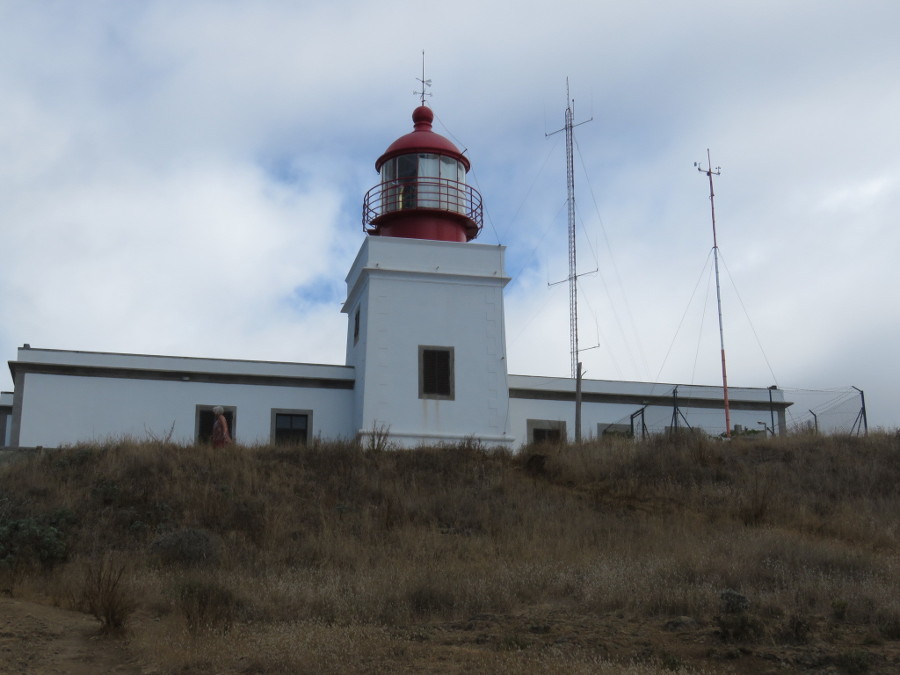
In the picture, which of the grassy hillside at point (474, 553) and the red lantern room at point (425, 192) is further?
the red lantern room at point (425, 192)

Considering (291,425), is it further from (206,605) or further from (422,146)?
(206,605)

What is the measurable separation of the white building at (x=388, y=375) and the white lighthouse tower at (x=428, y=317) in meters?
0.03

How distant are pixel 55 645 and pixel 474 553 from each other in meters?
5.95

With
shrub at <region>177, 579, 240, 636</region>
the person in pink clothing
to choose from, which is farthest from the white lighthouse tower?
shrub at <region>177, 579, 240, 636</region>

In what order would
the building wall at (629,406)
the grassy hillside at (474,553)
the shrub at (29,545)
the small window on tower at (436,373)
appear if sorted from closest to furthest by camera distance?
the grassy hillside at (474,553) < the shrub at (29,545) < the small window on tower at (436,373) < the building wall at (629,406)

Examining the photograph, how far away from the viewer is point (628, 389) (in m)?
26.4

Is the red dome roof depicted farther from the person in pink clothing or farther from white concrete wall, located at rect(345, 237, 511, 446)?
the person in pink clothing

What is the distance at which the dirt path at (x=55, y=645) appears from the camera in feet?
28.2

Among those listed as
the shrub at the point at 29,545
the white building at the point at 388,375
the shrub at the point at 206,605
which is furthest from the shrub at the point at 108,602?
the white building at the point at 388,375

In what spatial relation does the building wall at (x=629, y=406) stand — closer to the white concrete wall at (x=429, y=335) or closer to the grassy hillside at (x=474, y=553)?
the white concrete wall at (x=429, y=335)

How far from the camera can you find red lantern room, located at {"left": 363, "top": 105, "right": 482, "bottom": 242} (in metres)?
24.5

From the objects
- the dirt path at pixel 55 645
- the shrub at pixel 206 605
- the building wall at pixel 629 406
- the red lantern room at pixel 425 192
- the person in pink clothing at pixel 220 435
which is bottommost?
the dirt path at pixel 55 645

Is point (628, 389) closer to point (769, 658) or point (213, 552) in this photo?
point (213, 552)

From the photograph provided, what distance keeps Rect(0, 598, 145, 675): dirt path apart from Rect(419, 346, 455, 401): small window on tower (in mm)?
12792
